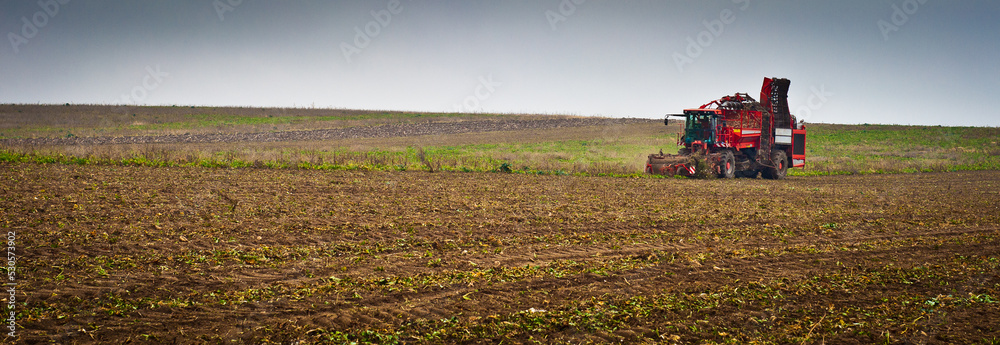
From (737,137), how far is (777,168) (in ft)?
11.2

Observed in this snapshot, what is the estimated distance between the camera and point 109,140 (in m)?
43.3

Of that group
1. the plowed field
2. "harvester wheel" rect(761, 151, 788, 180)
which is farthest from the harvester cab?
the plowed field

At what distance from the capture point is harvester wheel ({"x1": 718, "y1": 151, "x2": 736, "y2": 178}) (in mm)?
23391

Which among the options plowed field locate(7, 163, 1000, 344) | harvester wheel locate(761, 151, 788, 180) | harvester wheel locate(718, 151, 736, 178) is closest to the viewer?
plowed field locate(7, 163, 1000, 344)

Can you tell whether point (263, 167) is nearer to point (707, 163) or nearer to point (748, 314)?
point (707, 163)

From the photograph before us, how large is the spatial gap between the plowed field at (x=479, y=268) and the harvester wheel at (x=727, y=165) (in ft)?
29.8

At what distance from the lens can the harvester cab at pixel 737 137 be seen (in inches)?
924

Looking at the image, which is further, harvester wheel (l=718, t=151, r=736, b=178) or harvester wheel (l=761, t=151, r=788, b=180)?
harvester wheel (l=761, t=151, r=788, b=180)

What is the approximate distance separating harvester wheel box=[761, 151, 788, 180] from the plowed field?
1154 centimetres

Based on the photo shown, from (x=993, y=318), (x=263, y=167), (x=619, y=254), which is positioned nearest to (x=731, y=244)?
(x=619, y=254)

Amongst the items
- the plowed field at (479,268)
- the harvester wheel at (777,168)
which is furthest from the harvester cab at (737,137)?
the plowed field at (479,268)

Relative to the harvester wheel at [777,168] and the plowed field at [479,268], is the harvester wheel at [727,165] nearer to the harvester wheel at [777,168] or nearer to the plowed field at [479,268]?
the harvester wheel at [777,168]

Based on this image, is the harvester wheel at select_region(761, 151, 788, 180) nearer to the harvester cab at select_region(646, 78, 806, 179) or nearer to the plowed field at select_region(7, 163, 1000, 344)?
the harvester cab at select_region(646, 78, 806, 179)

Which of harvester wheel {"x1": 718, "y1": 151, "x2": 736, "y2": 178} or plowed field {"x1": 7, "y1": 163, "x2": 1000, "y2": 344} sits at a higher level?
harvester wheel {"x1": 718, "y1": 151, "x2": 736, "y2": 178}
